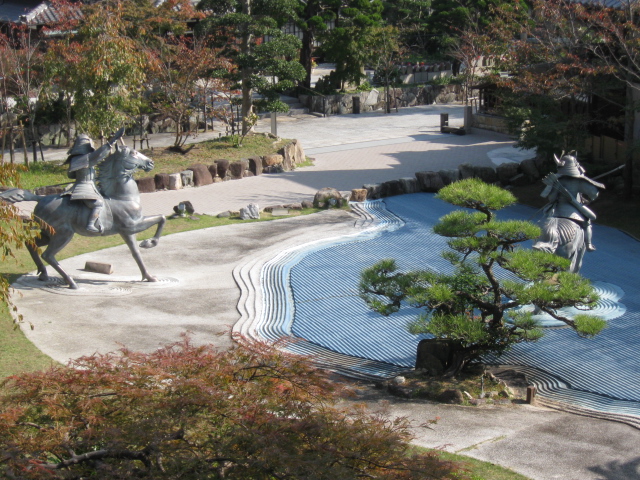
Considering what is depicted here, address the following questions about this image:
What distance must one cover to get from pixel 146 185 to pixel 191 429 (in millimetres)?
16727

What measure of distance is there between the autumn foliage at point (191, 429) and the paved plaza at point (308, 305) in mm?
2973

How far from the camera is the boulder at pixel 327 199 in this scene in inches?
787

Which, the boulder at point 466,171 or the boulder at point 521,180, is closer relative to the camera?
the boulder at point 466,171

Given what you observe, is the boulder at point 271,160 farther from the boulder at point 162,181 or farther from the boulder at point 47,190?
the boulder at point 47,190

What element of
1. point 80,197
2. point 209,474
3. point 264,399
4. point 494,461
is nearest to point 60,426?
point 209,474

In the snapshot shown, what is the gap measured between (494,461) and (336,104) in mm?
29567

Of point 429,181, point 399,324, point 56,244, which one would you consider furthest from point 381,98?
point 399,324

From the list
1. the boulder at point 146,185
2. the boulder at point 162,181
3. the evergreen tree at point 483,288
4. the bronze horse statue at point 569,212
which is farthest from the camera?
the boulder at point 162,181

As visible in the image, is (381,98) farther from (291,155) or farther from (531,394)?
(531,394)

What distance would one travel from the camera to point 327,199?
2002 centimetres

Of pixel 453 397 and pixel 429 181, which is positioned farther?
pixel 429 181

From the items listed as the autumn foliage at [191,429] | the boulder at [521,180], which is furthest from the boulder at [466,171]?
the autumn foliage at [191,429]

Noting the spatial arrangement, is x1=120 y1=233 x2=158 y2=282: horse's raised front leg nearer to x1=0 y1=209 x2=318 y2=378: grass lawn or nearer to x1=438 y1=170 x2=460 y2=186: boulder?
x1=0 y1=209 x2=318 y2=378: grass lawn

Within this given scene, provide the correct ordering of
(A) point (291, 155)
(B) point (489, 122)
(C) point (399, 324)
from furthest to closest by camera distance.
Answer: (B) point (489, 122) → (A) point (291, 155) → (C) point (399, 324)
